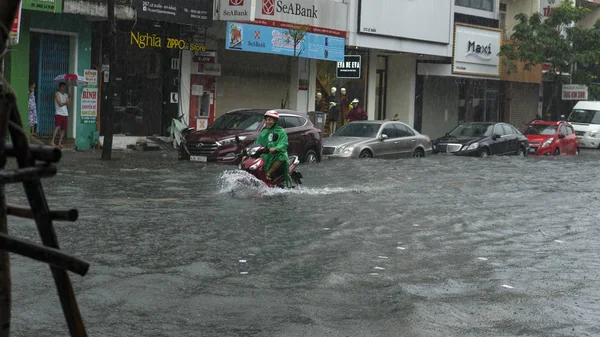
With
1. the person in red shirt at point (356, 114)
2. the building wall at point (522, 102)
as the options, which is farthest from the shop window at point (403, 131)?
the building wall at point (522, 102)

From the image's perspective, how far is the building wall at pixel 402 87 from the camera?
41.3m

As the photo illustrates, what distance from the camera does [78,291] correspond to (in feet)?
26.2

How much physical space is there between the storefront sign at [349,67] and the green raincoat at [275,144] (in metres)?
18.0

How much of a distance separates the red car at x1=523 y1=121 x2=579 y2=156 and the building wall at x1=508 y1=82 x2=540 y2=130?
39.9 feet

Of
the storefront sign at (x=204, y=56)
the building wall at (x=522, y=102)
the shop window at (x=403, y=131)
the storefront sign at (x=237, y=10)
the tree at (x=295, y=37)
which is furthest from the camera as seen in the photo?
the building wall at (x=522, y=102)

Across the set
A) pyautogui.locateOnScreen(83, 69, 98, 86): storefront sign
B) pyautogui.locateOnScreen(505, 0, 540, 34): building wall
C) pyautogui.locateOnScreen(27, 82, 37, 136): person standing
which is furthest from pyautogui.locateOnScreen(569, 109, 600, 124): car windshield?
pyautogui.locateOnScreen(27, 82, 37, 136): person standing

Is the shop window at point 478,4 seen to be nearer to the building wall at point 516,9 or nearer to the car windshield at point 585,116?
the building wall at point 516,9

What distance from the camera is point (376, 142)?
88.5 ft

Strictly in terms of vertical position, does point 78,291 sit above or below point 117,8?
below

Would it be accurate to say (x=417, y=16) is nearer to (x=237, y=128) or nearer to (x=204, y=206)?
(x=237, y=128)

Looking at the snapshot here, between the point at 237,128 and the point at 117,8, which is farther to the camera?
the point at 117,8

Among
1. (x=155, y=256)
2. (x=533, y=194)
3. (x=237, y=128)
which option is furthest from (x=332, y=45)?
(x=155, y=256)

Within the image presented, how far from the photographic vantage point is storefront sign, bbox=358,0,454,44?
117 feet

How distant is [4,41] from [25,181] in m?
0.53
